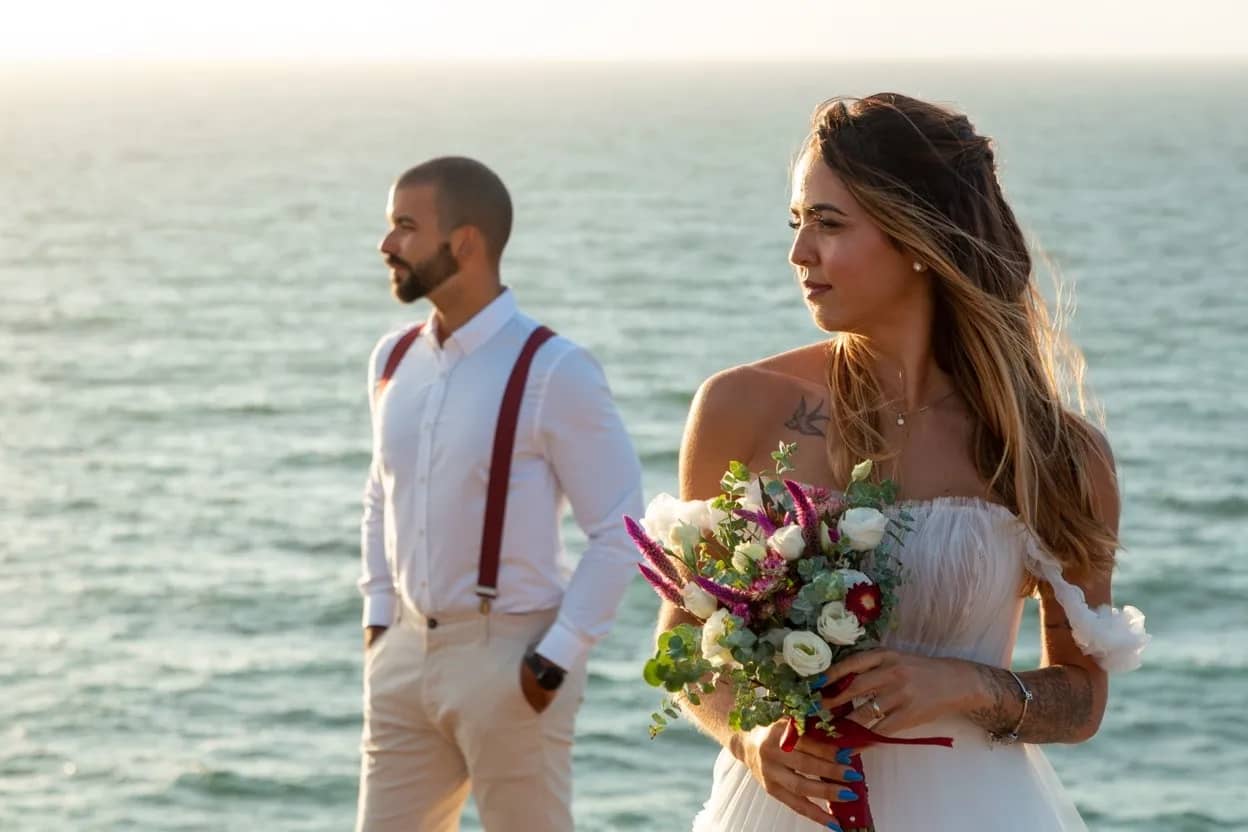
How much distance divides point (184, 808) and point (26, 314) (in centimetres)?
3573

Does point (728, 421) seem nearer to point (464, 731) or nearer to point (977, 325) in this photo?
point (977, 325)

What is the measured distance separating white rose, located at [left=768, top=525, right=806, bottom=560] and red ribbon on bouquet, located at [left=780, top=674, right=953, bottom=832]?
282 millimetres

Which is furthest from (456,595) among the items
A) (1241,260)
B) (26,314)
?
(1241,260)

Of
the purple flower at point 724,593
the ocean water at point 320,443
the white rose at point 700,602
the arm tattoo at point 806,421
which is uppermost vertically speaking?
the arm tattoo at point 806,421

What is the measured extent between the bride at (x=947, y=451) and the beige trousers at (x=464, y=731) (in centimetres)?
183

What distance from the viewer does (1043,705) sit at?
11.6 ft

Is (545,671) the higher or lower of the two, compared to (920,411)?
lower

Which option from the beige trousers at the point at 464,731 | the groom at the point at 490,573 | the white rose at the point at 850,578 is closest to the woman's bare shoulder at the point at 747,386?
the white rose at the point at 850,578

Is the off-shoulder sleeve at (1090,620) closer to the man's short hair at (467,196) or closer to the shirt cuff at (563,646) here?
the shirt cuff at (563,646)

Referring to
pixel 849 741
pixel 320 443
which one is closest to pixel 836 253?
pixel 849 741

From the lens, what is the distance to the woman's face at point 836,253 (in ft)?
11.3

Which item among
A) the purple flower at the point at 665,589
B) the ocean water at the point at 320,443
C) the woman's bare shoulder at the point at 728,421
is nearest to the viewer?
the purple flower at the point at 665,589

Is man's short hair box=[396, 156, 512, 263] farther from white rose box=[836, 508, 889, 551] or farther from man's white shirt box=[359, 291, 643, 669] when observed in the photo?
white rose box=[836, 508, 889, 551]

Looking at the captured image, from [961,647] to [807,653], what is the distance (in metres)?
0.51
